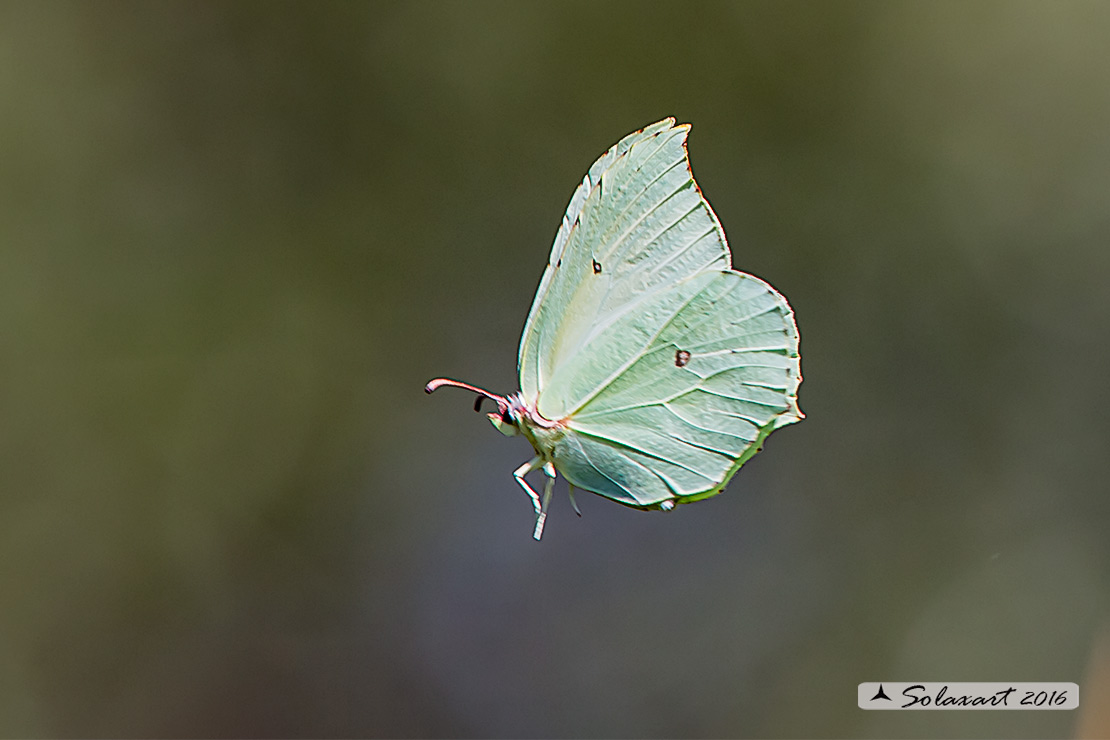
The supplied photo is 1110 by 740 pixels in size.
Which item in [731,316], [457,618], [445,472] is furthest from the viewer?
[445,472]

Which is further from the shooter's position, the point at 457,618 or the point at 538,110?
the point at 538,110

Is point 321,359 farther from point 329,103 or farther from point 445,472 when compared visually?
point 329,103

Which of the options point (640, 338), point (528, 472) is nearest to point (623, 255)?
point (640, 338)

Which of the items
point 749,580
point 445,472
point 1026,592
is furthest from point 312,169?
point 1026,592

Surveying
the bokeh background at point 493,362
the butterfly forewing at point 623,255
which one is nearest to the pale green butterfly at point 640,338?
the butterfly forewing at point 623,255

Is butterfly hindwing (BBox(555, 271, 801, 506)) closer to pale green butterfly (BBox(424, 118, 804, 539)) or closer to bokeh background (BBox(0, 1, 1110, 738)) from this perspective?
pale green butterfly (BBox(424, 118, 804, 539))

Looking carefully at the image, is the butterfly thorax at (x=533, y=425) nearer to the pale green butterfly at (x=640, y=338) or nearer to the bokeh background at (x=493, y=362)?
the pale green butterfly at (x=640, y=338)
